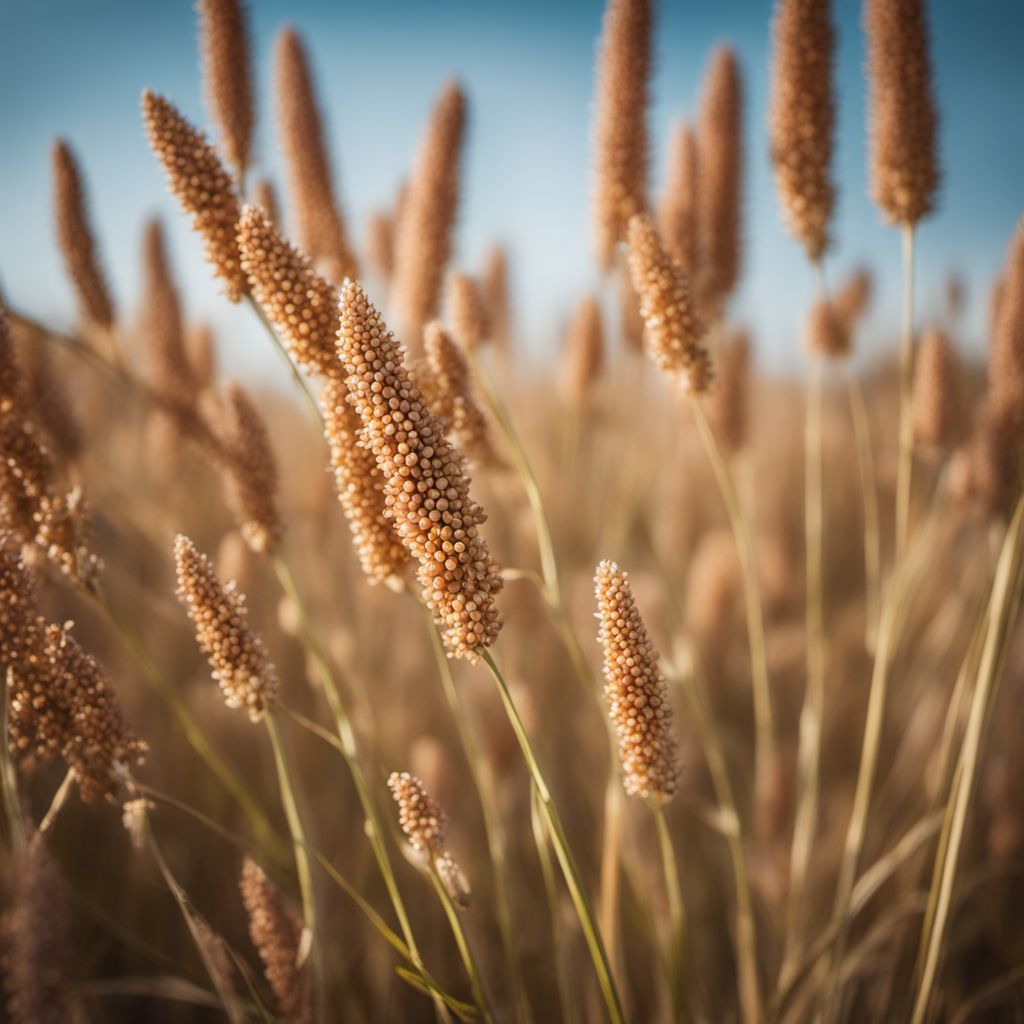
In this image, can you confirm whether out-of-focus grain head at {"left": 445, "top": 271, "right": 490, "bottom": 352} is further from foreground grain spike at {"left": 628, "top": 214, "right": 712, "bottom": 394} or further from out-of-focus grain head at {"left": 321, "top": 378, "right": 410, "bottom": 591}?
out-of-focus grain head at {"left": 321, "top": 378, "right": 410, "bottom": 591}

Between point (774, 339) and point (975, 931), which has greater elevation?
point (774, 339)

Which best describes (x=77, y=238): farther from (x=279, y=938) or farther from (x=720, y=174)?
(x=720, y=174)

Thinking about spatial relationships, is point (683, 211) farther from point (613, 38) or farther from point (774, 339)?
point (774, 339)

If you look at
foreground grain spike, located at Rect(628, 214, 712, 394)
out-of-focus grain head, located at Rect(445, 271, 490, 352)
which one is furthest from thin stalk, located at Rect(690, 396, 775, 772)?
out-of-focus grain head, located at Rect(445, 271, 490, 352)

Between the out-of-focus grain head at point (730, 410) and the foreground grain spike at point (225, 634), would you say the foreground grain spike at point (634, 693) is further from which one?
the out-of-focus grain head at point (730, 410)

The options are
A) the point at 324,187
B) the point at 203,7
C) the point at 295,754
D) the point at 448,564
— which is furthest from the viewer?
the point at 295,754

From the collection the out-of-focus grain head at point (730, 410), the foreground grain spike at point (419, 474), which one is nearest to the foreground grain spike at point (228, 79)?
the foreground grain spike at point (419, 474)

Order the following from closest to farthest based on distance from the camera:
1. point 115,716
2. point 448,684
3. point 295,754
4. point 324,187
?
point 115,716 → point 448,684 → point 324,187 → point 295,754

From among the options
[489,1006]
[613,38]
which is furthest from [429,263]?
[489,1006]
